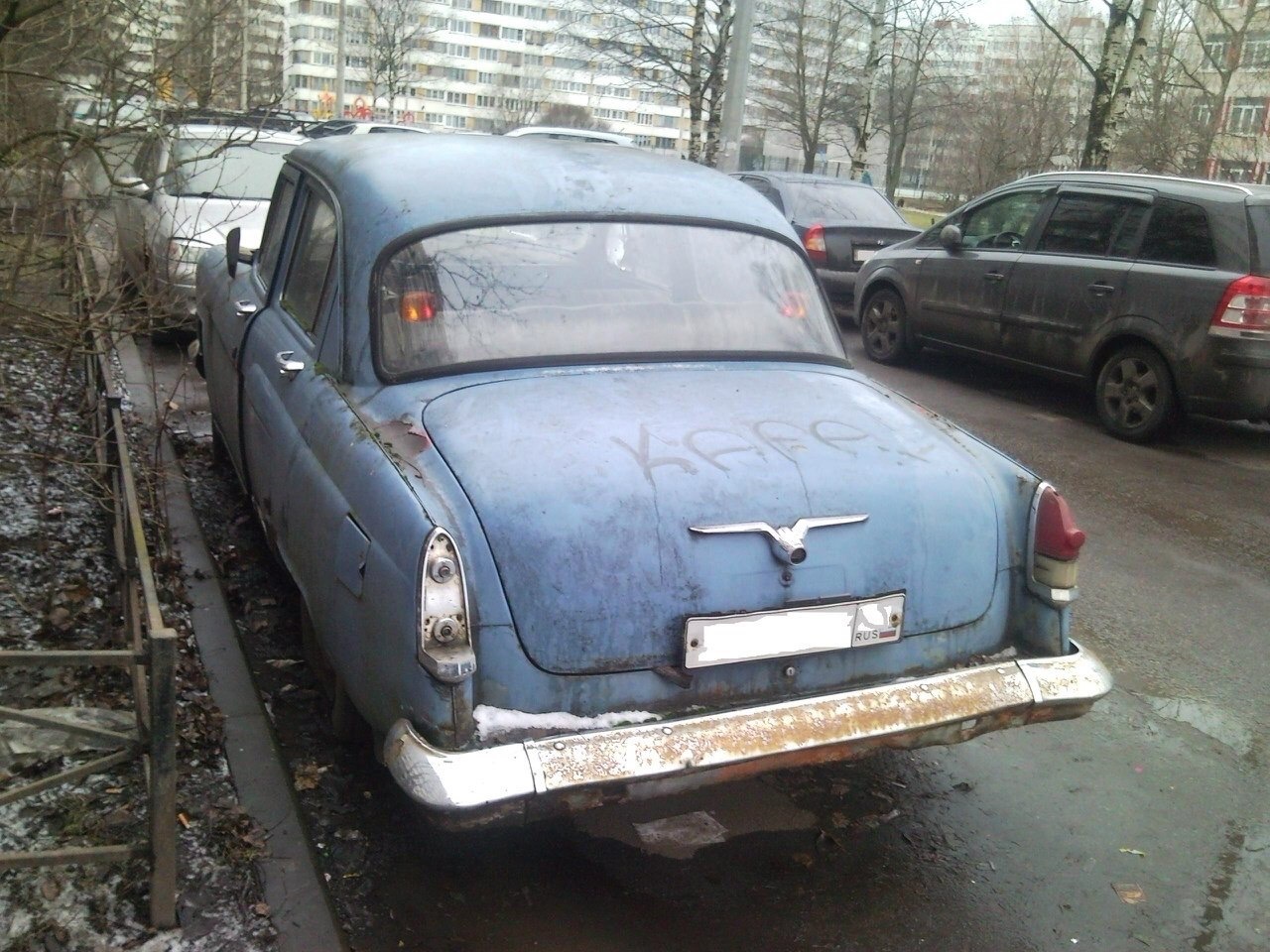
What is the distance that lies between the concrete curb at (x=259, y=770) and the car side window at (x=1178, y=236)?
6612mm

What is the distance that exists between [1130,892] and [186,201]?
888 centimetres

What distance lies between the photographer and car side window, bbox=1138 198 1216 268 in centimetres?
819

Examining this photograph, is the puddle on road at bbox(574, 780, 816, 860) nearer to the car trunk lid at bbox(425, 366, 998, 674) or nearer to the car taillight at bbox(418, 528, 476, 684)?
the car trunk lid at bbox(425, 366, 998, 674)

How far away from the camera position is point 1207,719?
441 centimetres

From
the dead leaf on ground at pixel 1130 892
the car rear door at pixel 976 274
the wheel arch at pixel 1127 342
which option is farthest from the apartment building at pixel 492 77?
the dead leaf on ground at pixel 1130 892

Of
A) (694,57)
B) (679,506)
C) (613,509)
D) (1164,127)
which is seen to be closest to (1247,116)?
(1164,127)

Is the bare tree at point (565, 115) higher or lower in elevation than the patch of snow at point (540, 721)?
higher

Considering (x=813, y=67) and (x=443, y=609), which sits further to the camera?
(x=813, y=67)

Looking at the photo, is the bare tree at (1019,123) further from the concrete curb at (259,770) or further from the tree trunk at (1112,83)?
the concrete curb at (259,770)

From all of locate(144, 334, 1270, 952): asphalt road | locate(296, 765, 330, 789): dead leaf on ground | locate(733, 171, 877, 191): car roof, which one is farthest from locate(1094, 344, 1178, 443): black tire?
locate(296, 765, 330, 789): dead leaf on ground

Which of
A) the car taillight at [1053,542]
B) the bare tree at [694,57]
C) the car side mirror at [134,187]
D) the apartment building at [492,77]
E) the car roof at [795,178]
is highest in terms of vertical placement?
the apartment building at [492,77]

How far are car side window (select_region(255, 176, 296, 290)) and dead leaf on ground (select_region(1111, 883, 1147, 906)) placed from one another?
369cm

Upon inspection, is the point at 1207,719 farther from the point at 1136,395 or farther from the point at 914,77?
the point at 914,77

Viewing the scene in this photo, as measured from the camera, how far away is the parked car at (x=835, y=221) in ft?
42.2
